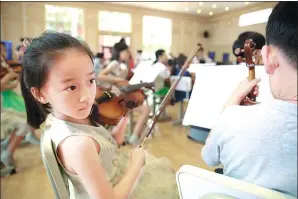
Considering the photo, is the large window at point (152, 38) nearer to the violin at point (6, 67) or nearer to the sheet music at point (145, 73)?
the sheet music at point (145, 73)

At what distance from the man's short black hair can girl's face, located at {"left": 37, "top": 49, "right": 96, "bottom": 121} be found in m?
0.34

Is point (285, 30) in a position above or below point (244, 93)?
above

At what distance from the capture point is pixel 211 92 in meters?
0.71

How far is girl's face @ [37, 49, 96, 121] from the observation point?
1.51ft

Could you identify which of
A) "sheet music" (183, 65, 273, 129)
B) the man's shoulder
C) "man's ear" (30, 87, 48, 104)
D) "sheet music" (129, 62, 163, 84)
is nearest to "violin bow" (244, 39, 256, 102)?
"sheet music" (183, 65, 273, 129)

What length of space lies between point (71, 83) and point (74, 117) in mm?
91

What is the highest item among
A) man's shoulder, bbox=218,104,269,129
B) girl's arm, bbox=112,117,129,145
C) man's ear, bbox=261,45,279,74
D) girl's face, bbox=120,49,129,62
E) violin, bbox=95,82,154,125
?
girl's face, bbox=120,49,129,62

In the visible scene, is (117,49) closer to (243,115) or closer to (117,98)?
(117,98)

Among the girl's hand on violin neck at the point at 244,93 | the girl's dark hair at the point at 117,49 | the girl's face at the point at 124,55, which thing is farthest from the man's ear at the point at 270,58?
the girl's dark hair at the point at 117,49

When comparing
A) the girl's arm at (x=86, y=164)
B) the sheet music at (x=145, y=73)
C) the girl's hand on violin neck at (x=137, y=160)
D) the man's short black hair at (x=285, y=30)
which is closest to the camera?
the man's short black hair at (x=285, y=30)

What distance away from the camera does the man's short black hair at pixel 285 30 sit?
294 mm

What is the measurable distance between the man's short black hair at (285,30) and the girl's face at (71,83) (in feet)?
1.10

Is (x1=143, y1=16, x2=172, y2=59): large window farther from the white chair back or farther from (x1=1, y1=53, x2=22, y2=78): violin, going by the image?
(x1=1, y1=53, x2=22, y2=78): violin

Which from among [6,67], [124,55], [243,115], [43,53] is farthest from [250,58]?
[6,67]
